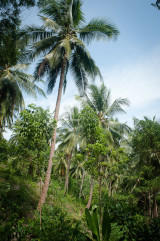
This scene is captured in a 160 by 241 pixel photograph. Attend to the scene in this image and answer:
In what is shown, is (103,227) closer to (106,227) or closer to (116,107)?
(106,227)

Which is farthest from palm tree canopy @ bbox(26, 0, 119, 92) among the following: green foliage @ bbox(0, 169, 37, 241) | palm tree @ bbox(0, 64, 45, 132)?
green foliage @ bbox(0, 169, 37, 241)

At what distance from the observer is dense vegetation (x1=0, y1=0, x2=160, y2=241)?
2.77 m

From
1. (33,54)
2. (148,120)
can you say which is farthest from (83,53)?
(148,120)

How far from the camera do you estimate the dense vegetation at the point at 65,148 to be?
2.77 meters

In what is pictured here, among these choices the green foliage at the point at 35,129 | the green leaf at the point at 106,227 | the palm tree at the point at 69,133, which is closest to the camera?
the green leaf at the point at 106,227

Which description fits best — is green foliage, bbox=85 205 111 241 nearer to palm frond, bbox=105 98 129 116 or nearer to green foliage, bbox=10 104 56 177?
green foliage, bbox=10 104 56 177

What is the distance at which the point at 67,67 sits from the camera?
36.0 feet

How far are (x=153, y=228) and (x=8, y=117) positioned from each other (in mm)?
16657

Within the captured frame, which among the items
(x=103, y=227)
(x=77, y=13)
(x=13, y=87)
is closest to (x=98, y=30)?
(x=77, y=13)

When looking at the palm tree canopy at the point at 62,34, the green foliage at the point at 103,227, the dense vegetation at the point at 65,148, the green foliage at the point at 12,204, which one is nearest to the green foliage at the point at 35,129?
the dense vegetation at the point at 65,148

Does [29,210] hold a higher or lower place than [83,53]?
lower

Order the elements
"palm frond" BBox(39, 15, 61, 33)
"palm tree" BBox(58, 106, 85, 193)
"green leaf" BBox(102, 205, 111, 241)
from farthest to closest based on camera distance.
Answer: "palm tree" BBox(58, 106, 85, 193) → "palm frond" BBox(39, 15, 61, 33) → "green leaf" BBox(102, 205, 111, 241)

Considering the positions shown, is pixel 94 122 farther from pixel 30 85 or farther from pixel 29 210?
pixel 30 85

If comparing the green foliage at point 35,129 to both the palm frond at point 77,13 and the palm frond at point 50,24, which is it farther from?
the palm frond at point 77,13
